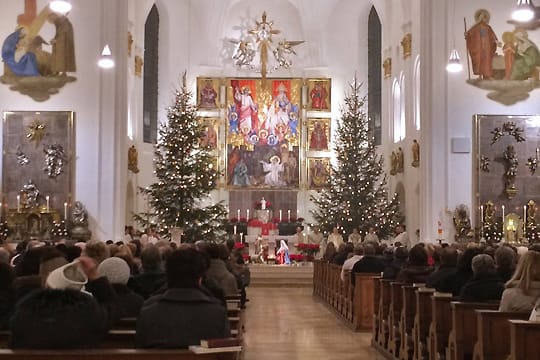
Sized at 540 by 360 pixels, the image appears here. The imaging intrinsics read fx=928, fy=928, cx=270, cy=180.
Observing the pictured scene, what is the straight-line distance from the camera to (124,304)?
7.22 meters

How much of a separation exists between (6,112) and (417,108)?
1280 cm

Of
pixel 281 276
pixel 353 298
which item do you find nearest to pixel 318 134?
pixel 281 276

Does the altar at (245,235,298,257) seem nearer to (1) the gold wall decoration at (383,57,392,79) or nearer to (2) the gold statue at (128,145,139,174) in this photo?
(2) the gold statue at (128,145,139,174)

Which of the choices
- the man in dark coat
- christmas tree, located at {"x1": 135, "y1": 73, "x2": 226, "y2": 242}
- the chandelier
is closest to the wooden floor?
the man in dark coat

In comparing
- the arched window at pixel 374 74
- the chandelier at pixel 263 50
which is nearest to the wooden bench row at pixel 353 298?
the arched window at pixel 374 74

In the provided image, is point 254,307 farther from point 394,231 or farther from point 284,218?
point 284,218

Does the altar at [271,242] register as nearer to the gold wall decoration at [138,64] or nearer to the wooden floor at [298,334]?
the gold wall decoration at [138,64]

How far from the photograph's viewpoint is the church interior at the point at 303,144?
12148mm

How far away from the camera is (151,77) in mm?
35562

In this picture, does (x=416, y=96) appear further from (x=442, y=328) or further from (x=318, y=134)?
(x=442, y=328)

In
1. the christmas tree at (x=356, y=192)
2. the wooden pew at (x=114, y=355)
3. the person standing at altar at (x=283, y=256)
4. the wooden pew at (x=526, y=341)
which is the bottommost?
A: the person standing at altar at (x=283, y=256)

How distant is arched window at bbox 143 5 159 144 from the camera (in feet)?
114

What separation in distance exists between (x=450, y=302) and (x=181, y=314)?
388 cm

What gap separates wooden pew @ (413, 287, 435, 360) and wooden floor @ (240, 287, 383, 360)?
1.86m
